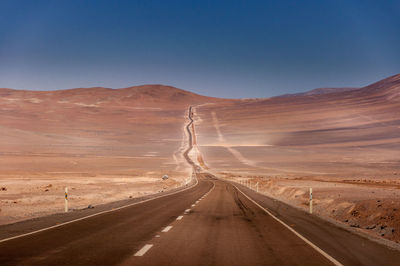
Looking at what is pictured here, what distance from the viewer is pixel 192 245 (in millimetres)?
10609

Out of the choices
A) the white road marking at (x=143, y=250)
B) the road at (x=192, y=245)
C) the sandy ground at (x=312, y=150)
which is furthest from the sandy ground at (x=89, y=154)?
the white road marking at (x=143, y=250)

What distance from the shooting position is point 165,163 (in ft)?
364

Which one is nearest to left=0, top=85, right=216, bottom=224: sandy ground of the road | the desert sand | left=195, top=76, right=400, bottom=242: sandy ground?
the desert sand

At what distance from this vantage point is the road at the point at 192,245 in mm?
8789

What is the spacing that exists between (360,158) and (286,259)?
10473cm

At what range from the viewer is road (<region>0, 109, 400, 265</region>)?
346 inches

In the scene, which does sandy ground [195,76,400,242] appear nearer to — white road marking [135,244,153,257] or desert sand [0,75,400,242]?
desert sand [0,75,400,242]

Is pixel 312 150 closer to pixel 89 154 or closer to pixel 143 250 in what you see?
pixel 89 154

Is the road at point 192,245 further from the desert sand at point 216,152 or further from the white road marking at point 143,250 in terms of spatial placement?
the desert sand at point 216,152

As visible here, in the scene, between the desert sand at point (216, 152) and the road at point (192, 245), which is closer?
the road at point (192, 245)

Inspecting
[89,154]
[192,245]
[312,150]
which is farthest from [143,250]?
[312,150]

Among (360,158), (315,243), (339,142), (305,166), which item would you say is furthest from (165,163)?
(315,243)

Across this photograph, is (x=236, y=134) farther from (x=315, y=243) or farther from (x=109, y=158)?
(x=315, y=243)

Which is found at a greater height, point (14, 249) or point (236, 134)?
point (236, 134)
